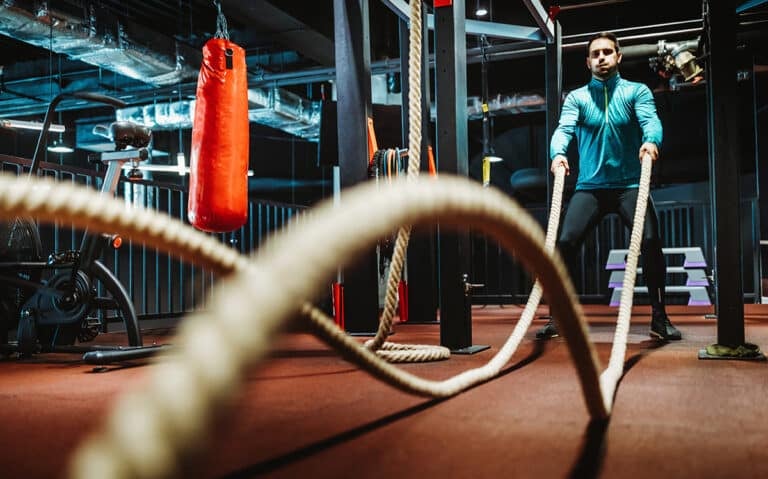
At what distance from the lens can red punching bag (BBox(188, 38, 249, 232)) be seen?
9.23 feet

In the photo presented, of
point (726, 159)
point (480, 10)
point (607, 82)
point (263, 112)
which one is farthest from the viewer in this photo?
point (263, 112)

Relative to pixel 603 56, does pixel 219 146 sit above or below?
below

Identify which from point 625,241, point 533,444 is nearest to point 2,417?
point 533,444

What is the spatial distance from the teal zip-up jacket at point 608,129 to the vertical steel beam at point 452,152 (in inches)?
25.5

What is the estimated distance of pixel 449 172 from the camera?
9.46 ft

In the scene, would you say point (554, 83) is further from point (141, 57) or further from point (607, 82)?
point (141, 57)

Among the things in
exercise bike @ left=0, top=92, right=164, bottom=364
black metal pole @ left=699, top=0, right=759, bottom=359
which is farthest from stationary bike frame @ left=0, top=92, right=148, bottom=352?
black metal pole @ left=699, top=0, right=759, bottom=359

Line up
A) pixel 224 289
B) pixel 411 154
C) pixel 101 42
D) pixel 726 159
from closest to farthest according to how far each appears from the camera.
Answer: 1. pixel 224 289
2. pixel 411 154
3. pixel 726 159
4. pixel 101 42

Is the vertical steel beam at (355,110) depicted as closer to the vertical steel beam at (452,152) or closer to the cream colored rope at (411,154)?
the vertical steel beam at (452,152)

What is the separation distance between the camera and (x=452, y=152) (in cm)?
288

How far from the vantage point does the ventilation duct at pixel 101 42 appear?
5.79m

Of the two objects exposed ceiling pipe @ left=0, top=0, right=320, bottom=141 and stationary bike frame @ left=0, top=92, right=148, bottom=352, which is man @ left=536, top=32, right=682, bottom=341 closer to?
stationary bike frame @ left=0, top=92, right=148, bottom=352

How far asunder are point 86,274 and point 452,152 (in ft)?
5.99

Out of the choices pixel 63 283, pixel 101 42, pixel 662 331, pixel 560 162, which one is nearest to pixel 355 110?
pixel 560 162
